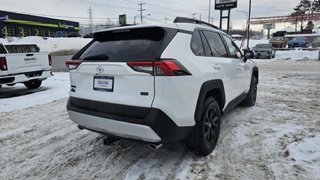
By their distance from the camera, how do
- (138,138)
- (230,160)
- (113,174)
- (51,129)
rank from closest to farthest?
(138,138)
(113,174)
(230,160)
(51,129)

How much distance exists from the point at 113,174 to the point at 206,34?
243cm

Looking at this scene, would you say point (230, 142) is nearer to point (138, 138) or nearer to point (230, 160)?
point (230, 160)

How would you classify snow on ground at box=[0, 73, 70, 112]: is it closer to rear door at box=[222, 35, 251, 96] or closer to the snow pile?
rear door at box=[222, 35, 251, 96]

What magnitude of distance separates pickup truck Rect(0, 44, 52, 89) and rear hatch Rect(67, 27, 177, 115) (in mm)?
5363

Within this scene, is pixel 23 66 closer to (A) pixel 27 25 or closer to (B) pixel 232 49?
(B) pixel 232 49

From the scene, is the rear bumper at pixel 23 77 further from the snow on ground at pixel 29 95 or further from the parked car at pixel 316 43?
the parked car at pixel 316 43

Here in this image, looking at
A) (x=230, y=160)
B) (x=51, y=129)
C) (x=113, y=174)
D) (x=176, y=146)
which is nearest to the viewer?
(x=113, y=174)

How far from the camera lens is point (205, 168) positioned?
3.29m

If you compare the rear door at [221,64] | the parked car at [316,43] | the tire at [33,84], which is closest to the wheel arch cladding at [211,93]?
the rear door at [221,64]

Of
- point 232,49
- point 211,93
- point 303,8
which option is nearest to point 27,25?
point 232,49

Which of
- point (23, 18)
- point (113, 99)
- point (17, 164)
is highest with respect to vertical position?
point (23, 18)

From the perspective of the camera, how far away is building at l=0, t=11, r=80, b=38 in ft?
141

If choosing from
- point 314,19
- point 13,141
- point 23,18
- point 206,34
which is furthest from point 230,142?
point 314,19

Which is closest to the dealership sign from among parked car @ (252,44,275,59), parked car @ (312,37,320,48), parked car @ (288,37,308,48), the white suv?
parked car @ (252,44,275,59)
